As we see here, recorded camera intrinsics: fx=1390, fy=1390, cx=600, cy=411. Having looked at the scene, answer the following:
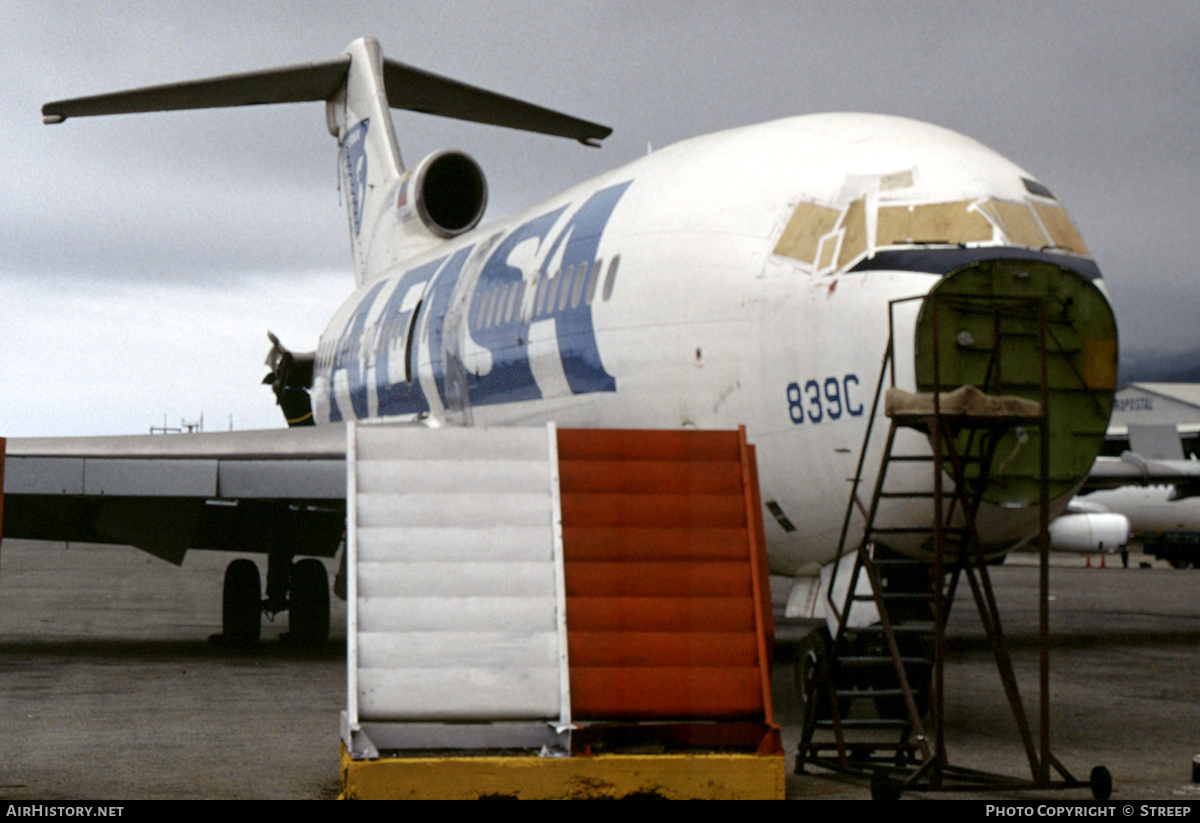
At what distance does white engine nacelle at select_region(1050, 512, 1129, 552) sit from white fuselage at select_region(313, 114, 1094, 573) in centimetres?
2870

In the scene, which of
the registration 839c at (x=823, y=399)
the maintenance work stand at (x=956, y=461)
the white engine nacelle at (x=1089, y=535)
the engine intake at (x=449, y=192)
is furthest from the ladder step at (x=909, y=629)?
the white engine nacelle at (x=1089, y=535)

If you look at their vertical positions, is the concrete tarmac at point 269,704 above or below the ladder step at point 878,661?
below

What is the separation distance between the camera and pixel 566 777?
6637mm

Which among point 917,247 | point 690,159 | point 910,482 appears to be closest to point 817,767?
point 910,482

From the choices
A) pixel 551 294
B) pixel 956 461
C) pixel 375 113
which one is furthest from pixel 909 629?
pixel 375 113

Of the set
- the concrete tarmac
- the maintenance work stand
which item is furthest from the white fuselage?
the concrete tarmac

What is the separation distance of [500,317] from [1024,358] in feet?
18.6

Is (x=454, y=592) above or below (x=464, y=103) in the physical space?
below

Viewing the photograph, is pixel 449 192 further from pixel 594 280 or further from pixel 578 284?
pixel 594 280

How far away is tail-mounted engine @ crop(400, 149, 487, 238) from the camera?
20.3 meters

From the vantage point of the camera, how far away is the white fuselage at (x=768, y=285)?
29.2ft

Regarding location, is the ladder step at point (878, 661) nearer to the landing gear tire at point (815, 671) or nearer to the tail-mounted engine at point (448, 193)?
the landing gear tire at point (815, 671)

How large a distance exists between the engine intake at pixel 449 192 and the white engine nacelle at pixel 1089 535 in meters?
22.8

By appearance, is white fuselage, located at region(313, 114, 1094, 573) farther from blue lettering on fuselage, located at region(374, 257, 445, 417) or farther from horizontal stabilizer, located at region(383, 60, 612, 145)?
horizontal stabilizer, located at region(383, 60, 612, 145)
